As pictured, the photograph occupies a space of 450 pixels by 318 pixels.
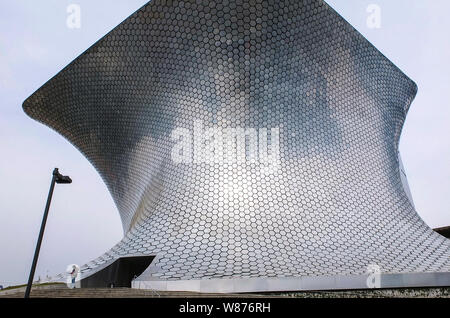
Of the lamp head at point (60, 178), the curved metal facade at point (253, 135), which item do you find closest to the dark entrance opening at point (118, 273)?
the curved metal facade at point (253, 135)

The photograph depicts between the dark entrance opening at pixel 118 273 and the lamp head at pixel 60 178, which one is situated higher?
the lamp head at pixel 60 178

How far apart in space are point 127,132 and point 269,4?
6.21 meters

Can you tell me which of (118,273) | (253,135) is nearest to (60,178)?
(118,273)

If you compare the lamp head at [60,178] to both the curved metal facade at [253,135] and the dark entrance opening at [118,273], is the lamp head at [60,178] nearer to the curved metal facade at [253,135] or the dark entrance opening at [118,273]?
the curved metal facade at [253,135]

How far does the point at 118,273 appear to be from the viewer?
9.49 meters

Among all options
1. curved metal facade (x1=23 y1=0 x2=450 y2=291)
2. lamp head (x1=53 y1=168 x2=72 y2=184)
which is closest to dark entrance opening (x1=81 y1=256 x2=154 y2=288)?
curved metal facade (x1=23 y1=0 x2=450 y2=291)

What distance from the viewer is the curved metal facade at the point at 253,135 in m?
8.71

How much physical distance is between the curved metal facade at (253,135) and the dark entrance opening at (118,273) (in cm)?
24

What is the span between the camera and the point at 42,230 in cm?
452

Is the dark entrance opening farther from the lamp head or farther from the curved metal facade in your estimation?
the lamp head

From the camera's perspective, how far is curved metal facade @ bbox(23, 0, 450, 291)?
8711mm

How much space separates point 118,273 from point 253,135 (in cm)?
516
